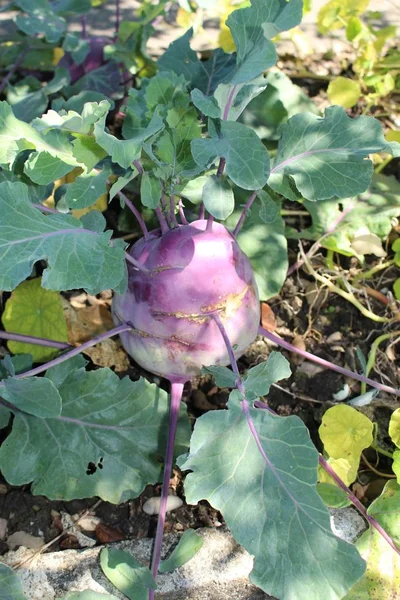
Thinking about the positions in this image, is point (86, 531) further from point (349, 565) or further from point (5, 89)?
point (5, 89)

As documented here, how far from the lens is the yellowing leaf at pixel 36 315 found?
69.7 inches

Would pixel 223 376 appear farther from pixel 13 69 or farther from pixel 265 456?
pixel 13 69

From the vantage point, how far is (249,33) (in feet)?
4.41

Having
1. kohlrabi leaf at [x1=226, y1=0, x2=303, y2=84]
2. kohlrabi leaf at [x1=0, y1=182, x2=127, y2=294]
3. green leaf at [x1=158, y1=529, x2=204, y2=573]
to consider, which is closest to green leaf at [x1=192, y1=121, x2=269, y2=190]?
kohlrabi leaf at [x1=226, y1=0, x2=303, y2=84]

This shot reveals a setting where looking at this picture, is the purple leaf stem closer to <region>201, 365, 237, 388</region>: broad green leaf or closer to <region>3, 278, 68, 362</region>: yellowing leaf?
<region>201, 365, 237, 388</region>: broad green leaf

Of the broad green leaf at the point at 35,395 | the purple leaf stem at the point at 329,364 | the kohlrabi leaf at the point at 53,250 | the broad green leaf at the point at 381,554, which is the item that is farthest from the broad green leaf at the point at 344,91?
the broad green leaf at the point at 35,395

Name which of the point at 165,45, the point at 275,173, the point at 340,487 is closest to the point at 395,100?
the point at 165,45

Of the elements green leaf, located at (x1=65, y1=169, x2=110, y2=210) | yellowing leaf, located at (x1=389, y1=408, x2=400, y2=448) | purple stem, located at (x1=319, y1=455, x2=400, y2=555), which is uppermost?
green leaf, located at (x1=65, y1=169, x2=110, y2=210)

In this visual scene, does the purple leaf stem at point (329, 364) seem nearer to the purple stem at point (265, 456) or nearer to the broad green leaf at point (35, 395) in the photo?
the purple stem at point (265, 456)

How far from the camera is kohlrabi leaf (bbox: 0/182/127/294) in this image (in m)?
1.21

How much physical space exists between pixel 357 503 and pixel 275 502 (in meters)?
0.35

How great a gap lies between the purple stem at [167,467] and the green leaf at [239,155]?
53cm

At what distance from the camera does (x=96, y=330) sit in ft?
5.96

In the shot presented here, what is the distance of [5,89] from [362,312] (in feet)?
4.44
